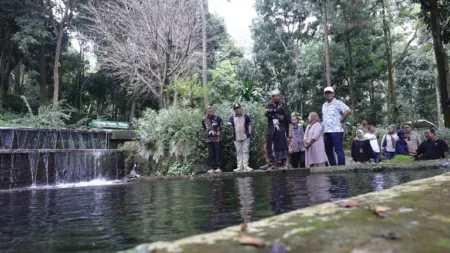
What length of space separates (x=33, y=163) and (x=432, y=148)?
11.6 meters

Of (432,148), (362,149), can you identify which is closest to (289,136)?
(362,149)

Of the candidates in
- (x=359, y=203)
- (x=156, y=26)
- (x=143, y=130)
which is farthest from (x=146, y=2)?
(x=359, y=203)

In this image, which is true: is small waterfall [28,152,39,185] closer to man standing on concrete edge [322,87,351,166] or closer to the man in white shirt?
man standing on concrete edge [322,87,351,166]

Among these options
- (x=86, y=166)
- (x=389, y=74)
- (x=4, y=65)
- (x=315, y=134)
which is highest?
(x=4, y=65)

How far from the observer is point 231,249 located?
4.42ft

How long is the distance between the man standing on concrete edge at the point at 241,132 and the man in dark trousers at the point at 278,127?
0.95 metres

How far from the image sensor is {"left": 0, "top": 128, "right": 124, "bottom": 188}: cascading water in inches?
477

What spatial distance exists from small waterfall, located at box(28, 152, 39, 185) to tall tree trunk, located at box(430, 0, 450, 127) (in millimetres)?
14018

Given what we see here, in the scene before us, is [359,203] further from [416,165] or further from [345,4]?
[345,4]

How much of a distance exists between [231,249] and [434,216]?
1.03 meters

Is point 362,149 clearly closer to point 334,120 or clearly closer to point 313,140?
point 313,140

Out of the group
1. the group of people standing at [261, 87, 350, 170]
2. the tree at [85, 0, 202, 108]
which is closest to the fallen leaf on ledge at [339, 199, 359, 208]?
the group of people standing at [261, 87, 350, 170]

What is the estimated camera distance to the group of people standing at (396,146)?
890 cm

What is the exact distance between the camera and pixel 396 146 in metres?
9.84
